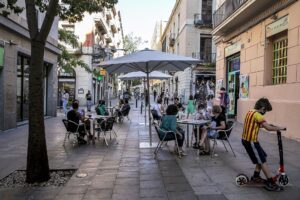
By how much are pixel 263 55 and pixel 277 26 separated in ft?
4.67

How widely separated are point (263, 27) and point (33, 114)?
33.9 feet

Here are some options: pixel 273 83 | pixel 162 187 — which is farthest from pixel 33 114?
pixel 273 83

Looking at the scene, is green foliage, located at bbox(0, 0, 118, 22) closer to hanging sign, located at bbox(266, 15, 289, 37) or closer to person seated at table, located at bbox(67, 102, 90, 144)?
person seated at table, located at bbox(67, 102, 90, 144)

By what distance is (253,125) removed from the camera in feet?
18.2

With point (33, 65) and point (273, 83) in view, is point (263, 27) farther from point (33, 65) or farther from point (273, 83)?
point (33, 65)

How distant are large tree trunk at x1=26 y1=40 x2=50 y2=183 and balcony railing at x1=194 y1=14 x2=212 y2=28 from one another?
2930 centimetres

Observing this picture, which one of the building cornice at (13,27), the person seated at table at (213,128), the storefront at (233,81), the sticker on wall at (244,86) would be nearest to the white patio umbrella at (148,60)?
the person seated at table at (213,128)

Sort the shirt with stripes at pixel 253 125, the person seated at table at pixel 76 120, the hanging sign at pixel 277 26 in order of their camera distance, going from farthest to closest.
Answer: the hanging sign at pixel 277 26 < the person seated at table at pixel 76 120 < the shirt with stripes at pixel 253 125

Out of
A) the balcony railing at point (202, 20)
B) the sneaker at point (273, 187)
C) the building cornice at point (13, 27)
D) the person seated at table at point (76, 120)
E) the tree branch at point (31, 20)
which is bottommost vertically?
the sneaker at point (273, 187)

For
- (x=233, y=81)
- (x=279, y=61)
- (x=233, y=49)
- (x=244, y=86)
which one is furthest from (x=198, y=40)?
(x=279, y=61)

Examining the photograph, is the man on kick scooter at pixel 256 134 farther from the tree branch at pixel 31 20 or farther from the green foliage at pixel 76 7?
the green foliage at pixel 76 7

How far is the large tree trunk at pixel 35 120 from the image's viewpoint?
20.1 feet

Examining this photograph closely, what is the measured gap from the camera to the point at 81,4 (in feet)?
28.3

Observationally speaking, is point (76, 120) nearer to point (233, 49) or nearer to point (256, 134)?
point (256, 134)
